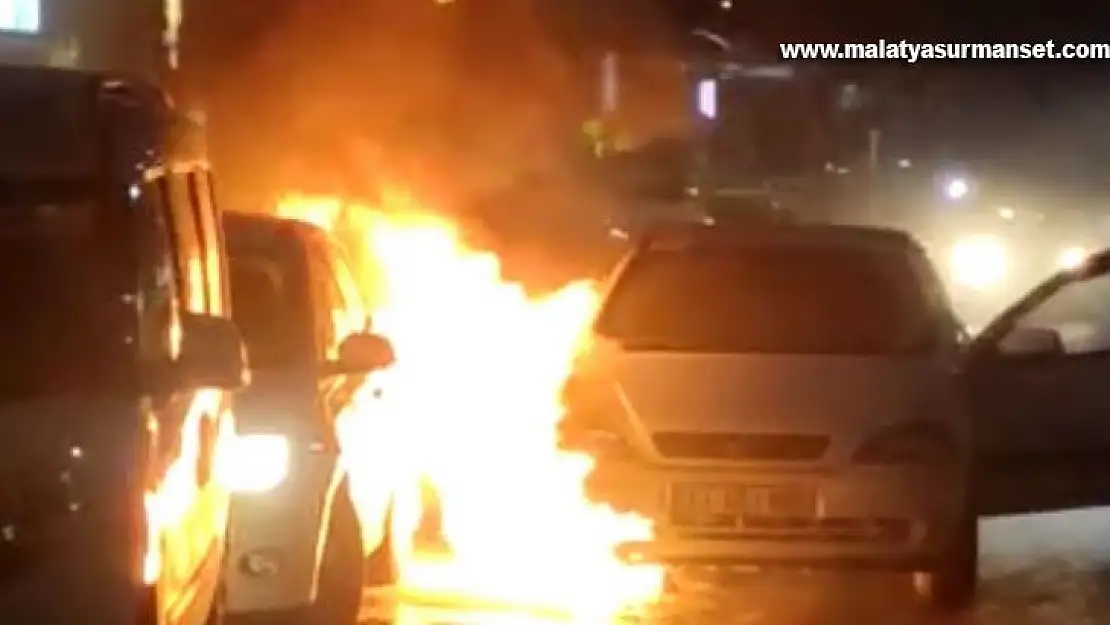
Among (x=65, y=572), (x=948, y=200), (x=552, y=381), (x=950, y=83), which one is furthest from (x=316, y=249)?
(x=950, y=83)

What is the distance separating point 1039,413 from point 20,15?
12.5m

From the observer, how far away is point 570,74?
159 feet

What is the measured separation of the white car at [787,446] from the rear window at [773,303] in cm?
3

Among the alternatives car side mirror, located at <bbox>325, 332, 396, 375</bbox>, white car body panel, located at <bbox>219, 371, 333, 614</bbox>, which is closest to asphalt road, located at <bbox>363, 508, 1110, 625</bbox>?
car side mirror, located at <bbox>325, 332, 396, 375</bbox>

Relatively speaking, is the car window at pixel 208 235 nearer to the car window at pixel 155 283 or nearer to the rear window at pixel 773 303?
the car window at pixel 155 283

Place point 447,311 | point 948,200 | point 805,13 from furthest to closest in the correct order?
1. point 805,13
2. point 948,200
3. point 447,311

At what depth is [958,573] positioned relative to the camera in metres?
11.5

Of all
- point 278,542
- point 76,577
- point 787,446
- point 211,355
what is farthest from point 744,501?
point 76,577

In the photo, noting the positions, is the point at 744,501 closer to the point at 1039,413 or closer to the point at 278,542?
the point at 1039,413

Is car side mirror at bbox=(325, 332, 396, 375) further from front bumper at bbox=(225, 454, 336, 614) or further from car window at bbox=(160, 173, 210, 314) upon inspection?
car window at bbox=(160, 173, 210, 314)

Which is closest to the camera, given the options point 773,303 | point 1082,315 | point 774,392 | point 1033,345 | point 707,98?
point 774,392

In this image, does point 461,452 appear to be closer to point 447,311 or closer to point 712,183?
point 447,311

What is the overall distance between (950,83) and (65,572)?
37.2 m

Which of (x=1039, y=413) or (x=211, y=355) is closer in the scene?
(x=211, y=355)
